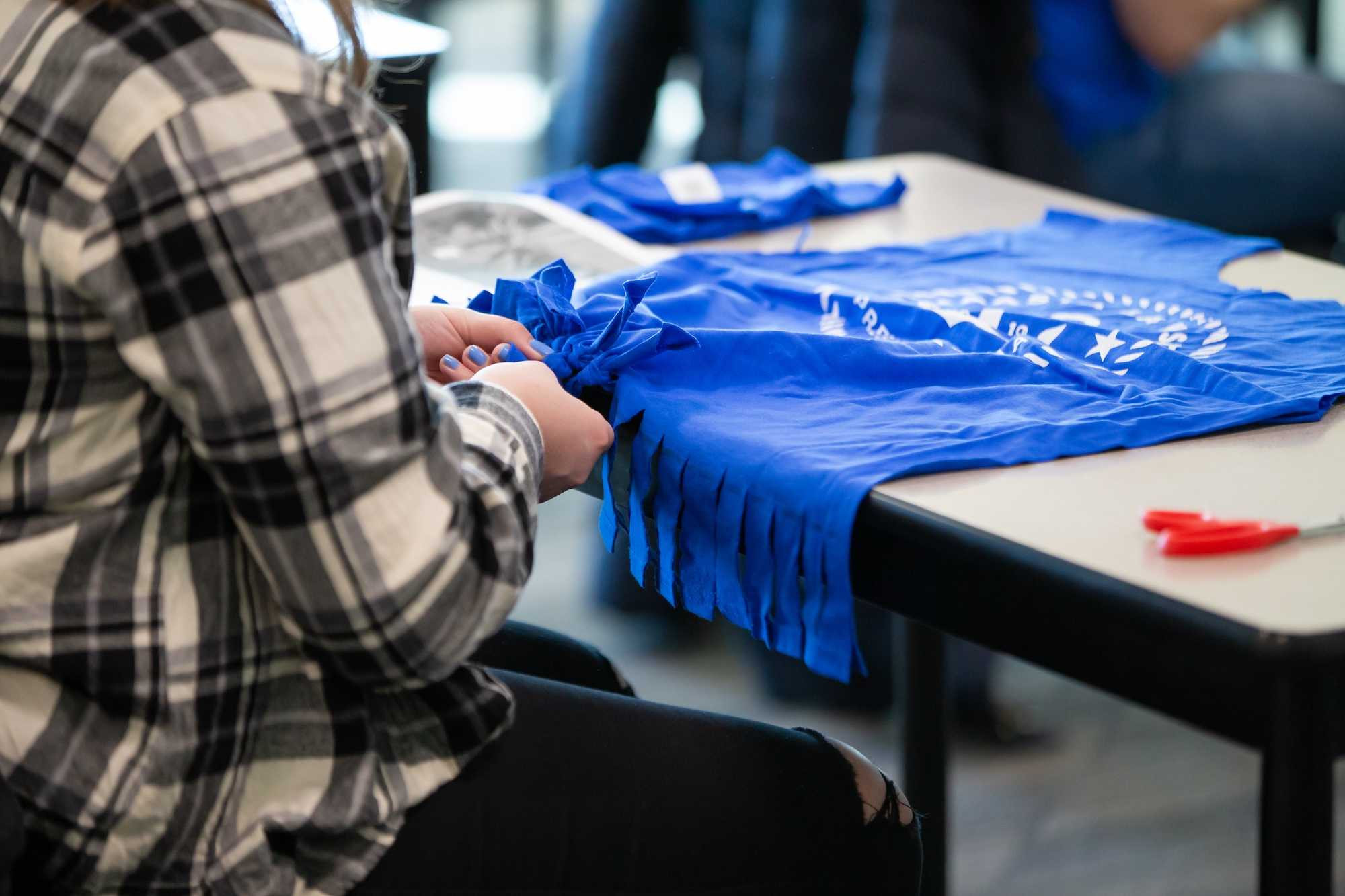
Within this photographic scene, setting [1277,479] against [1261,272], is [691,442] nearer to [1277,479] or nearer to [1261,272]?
[1277,479]

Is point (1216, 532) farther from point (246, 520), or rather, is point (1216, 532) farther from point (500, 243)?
point (500, 243)

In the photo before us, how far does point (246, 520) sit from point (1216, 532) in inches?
16.3

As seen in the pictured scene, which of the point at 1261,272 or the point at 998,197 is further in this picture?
the point at 998,197

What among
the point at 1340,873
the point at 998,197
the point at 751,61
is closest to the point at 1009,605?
the point at 998,197

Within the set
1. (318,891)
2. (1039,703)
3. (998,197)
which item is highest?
(998,197)

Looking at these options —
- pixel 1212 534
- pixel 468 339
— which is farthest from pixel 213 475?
pixel 1212 534

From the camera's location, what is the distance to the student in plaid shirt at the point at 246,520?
577 mm

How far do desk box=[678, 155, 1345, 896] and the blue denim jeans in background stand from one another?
1426 mm

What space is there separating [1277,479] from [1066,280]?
15.6 inches

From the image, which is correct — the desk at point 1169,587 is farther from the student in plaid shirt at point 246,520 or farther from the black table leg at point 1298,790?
the student in plaid shirt at point 246,520

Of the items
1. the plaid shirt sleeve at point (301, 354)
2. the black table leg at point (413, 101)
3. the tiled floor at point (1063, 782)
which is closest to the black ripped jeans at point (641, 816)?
the plaid shirt sleeve at point (301, 354)

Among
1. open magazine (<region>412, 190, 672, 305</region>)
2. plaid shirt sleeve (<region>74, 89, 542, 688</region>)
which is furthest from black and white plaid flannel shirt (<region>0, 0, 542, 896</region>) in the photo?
open magazine (<region>412, 190, 672, 305</region>)

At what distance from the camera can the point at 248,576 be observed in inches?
25.8

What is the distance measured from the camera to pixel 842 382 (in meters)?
0.89
